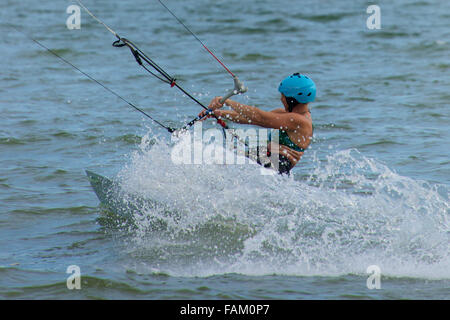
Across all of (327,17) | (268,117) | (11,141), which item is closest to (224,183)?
(268,117)

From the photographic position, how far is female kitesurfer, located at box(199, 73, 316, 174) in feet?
22.1

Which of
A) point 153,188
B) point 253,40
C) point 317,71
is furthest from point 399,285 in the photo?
point 253,40

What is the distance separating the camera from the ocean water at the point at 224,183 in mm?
6125

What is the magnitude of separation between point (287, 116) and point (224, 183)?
103cm

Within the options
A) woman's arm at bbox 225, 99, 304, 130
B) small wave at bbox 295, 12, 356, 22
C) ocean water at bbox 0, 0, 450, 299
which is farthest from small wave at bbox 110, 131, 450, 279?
small wave at bbox 295, 12, 356, 22

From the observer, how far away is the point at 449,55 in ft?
58.5

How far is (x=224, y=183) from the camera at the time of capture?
24.4 feet

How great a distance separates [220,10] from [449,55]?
976 cm

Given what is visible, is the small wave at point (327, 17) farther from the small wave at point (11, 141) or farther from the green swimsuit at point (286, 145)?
the green swimsuit at point (286, 145)

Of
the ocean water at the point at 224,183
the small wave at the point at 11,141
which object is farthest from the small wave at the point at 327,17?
the small wave at the point at 11,141

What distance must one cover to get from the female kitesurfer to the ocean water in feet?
0.97

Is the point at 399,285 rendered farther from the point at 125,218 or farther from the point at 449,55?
the point at 449,55

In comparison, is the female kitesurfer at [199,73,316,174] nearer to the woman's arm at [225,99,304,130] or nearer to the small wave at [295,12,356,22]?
the woman's arm at [225,99,304,130]
